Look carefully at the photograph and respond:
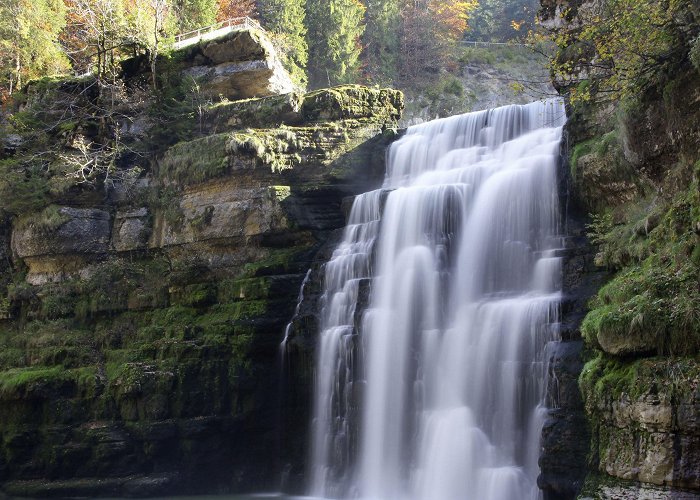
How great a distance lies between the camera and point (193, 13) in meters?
33.9

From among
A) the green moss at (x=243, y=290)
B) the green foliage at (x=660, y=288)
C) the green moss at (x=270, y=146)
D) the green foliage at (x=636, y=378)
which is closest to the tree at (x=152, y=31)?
the green moss at (x=270, y=146)

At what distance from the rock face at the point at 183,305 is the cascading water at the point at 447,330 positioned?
53.8 inches

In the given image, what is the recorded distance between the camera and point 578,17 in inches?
604

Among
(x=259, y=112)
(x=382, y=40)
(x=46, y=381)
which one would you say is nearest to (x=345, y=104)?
(x=259, y=112)

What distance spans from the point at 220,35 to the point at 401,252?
13444mm

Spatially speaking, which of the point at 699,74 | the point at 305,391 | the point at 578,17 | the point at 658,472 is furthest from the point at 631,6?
the point at 305,391

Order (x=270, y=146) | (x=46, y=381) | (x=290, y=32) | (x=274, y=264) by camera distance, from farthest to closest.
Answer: (x=290, y=32)
(x=270, y=146)
(x=274, y=264)
(x=46, y=381)

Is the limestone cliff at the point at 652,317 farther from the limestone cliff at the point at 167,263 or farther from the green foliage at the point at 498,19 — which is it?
the green foliage at the point at 498,19

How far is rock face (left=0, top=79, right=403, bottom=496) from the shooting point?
56.4ft

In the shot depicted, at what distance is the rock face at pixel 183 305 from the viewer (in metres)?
17.2

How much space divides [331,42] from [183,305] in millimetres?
24851

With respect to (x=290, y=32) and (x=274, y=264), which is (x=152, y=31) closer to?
(x=290, y=32)

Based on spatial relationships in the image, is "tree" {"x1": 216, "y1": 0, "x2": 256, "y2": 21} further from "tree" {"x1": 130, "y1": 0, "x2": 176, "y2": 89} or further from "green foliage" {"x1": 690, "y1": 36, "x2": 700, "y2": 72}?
"green foliage" {"x1": 690, "y1": 36, "x2": 700, "y2": 72}

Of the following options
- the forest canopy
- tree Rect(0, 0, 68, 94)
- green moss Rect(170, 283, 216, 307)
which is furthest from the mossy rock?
tree Rect(0, 0, 68, 94)
